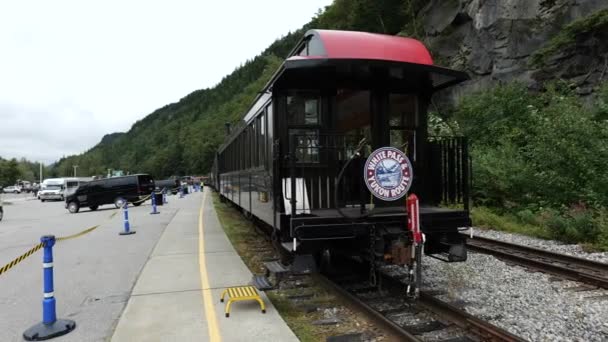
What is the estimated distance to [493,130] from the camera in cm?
2012

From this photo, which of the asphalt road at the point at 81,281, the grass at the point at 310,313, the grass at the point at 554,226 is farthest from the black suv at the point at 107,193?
the grass at the point at 310,313

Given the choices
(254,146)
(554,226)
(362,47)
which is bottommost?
(554,226)

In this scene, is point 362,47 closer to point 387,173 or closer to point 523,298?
point 387,173

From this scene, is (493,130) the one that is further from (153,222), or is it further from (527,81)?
(153,222)

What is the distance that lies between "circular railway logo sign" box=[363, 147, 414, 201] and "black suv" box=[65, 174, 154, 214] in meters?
22.2

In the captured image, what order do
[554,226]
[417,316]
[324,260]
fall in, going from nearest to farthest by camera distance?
[417,316] < [324,260] < [554,226]

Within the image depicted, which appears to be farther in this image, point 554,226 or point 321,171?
point 554,226

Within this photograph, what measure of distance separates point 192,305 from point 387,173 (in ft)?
9.74

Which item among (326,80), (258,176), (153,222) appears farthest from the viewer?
(153,222)

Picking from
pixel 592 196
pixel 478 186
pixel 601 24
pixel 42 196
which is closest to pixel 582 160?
pixel 592 196

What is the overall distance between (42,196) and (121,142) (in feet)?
541

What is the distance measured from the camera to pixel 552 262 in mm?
7727

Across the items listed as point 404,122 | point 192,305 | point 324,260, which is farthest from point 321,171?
point 192,305

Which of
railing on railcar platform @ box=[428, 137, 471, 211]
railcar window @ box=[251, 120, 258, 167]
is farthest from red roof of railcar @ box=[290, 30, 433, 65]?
railcar window @ box=[251, 120, 258, 167]
